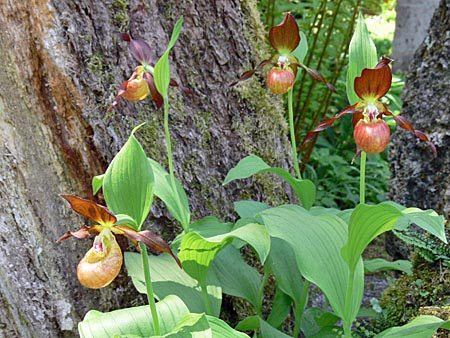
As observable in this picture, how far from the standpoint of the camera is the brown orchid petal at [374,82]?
3.70 feet

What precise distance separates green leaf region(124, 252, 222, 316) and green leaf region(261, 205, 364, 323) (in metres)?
0.32

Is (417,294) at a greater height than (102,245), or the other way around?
(102,245)

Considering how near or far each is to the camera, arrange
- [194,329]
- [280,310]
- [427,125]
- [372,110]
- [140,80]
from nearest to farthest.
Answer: [194,329]
[372,110]
[140,80]
[280,310]
[427,125]

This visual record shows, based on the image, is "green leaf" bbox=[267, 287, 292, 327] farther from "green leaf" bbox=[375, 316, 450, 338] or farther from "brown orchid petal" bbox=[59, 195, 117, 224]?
"brown orchid petal" bbox=[59, 195, 117, 224]

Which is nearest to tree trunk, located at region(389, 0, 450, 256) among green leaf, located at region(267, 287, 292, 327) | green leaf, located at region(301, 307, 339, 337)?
green leaf, located at region(301, 307, 339, 337)

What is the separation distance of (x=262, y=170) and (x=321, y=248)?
26 centimetres

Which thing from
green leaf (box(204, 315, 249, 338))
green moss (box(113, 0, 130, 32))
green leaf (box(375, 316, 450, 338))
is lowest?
green leaf (box(204, 315, 249, 338))

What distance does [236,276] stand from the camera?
1.52 m

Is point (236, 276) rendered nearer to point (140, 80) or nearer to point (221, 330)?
point (221, 330)

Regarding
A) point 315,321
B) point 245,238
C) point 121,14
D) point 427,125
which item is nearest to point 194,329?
point 245,238

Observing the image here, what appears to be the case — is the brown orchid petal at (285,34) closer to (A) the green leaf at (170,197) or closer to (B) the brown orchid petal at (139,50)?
(B) the brown orchid petal at (139,50)

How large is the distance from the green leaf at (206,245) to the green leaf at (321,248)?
4 centimetres

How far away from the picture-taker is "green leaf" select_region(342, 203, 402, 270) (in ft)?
3.39

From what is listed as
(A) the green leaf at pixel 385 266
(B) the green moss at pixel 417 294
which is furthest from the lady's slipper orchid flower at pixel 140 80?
(B) the green moss at pixel 417 294
